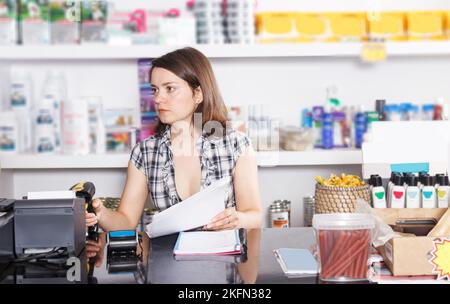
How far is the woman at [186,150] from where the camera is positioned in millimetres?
2400

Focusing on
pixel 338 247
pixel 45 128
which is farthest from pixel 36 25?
pixel 338 247

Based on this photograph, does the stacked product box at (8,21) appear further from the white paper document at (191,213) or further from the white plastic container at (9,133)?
the white paper document at (191,213)

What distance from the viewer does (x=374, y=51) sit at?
2.84 meters

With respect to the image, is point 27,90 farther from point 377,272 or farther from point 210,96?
point 377,272

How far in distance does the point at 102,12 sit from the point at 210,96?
743mm

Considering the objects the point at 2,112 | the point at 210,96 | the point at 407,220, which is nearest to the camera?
the point at 407,220

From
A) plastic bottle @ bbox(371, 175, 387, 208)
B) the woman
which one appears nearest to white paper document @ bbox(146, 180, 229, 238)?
the woman

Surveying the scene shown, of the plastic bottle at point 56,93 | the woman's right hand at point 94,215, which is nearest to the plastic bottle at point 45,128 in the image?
the plastic bottle at point 56,93

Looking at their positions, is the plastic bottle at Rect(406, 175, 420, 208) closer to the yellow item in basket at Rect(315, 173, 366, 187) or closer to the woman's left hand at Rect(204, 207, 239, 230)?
the yellow item in basket at Rect(315, 173, 366, 187)

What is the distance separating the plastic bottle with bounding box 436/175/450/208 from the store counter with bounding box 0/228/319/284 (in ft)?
2.27
